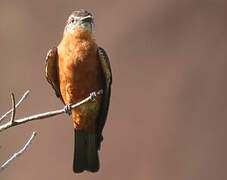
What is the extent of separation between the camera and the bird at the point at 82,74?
18.2ft

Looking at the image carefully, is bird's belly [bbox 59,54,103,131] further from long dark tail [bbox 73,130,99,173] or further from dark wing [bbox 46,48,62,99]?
long dark tail [bbox 73,130,99,173]

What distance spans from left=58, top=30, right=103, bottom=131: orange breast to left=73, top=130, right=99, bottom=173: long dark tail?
0.43 meters

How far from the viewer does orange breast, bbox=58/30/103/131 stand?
18.1ft

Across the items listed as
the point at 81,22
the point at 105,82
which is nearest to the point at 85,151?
the point at 105,82

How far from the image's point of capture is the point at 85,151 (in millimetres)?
6062

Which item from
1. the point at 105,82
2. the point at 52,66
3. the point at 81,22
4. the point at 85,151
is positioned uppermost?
the point at 81,22

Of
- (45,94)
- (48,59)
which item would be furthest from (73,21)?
(45,94)

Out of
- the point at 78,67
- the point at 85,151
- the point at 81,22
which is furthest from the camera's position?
the point at 85,151

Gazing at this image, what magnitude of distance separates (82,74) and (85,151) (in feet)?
2.72

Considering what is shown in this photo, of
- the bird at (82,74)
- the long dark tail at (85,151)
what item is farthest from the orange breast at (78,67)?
the long dark tail at (85,151)

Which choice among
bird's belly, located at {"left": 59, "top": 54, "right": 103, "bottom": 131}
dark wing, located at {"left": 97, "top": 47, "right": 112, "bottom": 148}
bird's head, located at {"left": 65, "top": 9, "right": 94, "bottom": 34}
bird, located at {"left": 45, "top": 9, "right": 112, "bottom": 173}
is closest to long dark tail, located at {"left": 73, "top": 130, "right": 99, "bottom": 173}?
bird, located at {"left": 45, "top": 9, "right": 112, "bottom": 173}

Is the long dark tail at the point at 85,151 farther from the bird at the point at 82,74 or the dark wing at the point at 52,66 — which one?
the dark wing at the point at 52,66

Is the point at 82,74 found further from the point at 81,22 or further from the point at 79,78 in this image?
the point at 81,22

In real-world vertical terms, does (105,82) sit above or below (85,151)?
above
